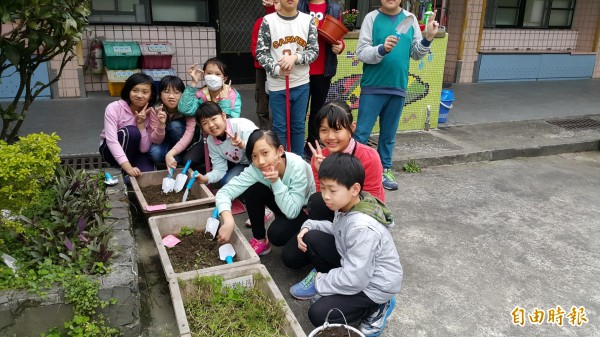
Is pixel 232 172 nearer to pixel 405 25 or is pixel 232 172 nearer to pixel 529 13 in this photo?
pixel 405 25

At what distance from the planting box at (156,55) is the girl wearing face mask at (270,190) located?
4.16 metres

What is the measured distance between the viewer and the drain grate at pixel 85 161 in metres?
4.04

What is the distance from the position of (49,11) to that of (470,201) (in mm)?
3446

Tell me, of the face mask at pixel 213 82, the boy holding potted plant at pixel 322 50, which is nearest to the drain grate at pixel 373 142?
the boy holding potted plant at pixel 322 50

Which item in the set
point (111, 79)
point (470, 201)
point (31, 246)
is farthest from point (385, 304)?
point (111, 79)

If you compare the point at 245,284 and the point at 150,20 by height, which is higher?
the point at 150,20

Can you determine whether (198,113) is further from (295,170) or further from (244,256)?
(244,256)

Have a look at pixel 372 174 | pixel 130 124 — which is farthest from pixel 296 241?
pixel 130 124

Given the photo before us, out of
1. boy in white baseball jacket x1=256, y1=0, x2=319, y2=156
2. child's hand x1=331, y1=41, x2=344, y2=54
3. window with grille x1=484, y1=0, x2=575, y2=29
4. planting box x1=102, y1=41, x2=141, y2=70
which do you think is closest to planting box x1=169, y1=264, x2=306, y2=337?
boy in white baseball jacket x1=256, y1=0, x2=319, y2=156

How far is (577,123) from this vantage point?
256 inches

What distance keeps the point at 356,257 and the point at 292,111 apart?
7.24 ft

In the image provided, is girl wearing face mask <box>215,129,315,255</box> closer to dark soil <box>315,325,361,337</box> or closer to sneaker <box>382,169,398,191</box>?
dark soil <box>315,325,361,337</box>

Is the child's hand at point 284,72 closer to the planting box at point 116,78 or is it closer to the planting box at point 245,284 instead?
the planting box at point 245,284

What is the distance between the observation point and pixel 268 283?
2.37 metres
